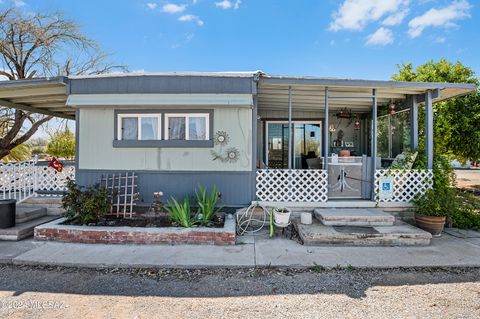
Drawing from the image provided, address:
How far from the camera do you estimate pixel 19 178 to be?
625 cm

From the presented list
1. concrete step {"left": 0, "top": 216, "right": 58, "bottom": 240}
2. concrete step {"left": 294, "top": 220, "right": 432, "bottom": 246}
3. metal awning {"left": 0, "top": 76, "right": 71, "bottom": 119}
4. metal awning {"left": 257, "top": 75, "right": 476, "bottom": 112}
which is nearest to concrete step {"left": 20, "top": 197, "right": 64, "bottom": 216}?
concrete step {"left": 0, "top": 216, "right": 58, "bottom": 240}

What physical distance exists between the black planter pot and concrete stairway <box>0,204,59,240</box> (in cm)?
11

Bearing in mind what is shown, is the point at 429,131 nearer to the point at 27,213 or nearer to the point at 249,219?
the point at 249,219

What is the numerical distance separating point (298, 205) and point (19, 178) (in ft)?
21.9

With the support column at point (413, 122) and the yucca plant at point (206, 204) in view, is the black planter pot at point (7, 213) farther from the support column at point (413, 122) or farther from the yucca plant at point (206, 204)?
the support column at point (413, 122)

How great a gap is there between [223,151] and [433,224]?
14.2ft

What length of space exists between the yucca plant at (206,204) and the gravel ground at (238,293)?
4.43 feet

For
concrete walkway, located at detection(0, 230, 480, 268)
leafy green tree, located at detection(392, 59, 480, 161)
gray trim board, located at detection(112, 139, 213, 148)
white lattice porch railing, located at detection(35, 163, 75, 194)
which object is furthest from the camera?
leafy green tree, located at detection(392, 59, 480, 161)

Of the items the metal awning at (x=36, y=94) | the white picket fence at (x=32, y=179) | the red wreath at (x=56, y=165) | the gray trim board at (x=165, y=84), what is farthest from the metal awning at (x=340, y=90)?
the white picket fence at (x=32, y=179)

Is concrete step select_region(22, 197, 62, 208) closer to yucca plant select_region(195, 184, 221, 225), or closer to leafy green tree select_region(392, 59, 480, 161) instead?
yucca plant select_region(195, 184, 221, 225)

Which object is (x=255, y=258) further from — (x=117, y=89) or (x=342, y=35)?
(x=342, y=35)

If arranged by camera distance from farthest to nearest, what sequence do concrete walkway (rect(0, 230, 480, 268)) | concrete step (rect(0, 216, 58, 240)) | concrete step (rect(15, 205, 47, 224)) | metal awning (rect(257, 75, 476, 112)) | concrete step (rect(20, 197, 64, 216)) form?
concrete step (rect(20, 197, 64, 216)) → metal awning (rect(257, 75, 476, 112)) → concrete step (rect(15, 205, 47, 224)) → concrete step (rect(0, 216, 58, 240)) → concrete walkway (rect(0, 230, 480, 268))

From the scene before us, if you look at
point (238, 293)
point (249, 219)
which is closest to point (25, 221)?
point (249, 219)

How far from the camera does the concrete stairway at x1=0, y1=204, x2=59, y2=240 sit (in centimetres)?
463
